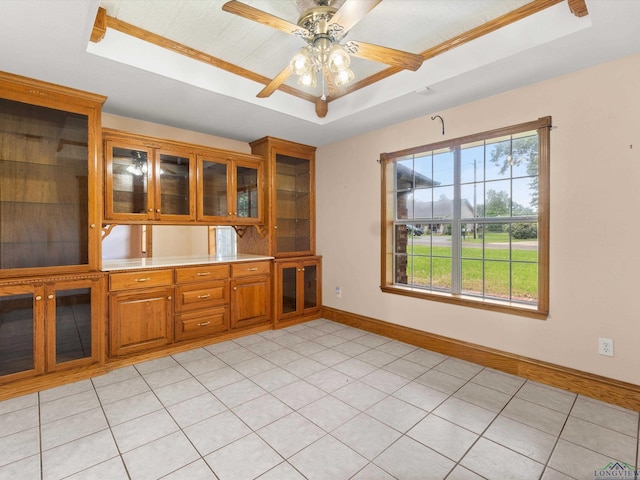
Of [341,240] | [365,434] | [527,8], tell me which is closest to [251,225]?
[341,240]

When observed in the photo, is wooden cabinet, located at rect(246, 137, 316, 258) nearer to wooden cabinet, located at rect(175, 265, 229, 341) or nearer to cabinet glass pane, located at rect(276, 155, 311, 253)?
cabinet glass pane, located at rect(276, 155, 311, 253)

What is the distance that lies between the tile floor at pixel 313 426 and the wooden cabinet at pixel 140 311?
233 mm

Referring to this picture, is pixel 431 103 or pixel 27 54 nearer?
pixel 27 54

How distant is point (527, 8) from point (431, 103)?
1.04 metres

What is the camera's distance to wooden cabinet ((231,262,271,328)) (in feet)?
12.1

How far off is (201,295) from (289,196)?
1.79m

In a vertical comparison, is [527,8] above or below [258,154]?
above

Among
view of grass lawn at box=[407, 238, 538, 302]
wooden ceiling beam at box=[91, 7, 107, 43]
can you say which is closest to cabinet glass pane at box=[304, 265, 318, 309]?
view of grass lawn at box=[407, 238, 538, 302]

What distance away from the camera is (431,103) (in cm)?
299

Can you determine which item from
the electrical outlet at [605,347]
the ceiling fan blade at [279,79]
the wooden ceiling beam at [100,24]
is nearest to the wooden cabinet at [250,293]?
the ceiling fan blade at [279,79]

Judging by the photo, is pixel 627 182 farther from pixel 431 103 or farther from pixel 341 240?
pixel 341 240

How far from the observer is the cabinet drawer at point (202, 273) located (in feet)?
10.7

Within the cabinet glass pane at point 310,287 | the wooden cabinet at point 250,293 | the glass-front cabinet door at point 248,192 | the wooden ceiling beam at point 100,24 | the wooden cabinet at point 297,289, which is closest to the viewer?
the wooden ceiling beam at point 100,24

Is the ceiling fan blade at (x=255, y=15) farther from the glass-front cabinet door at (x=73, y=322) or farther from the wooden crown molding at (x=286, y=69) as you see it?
the glass-front cabinet door at (x=73, y=322)
